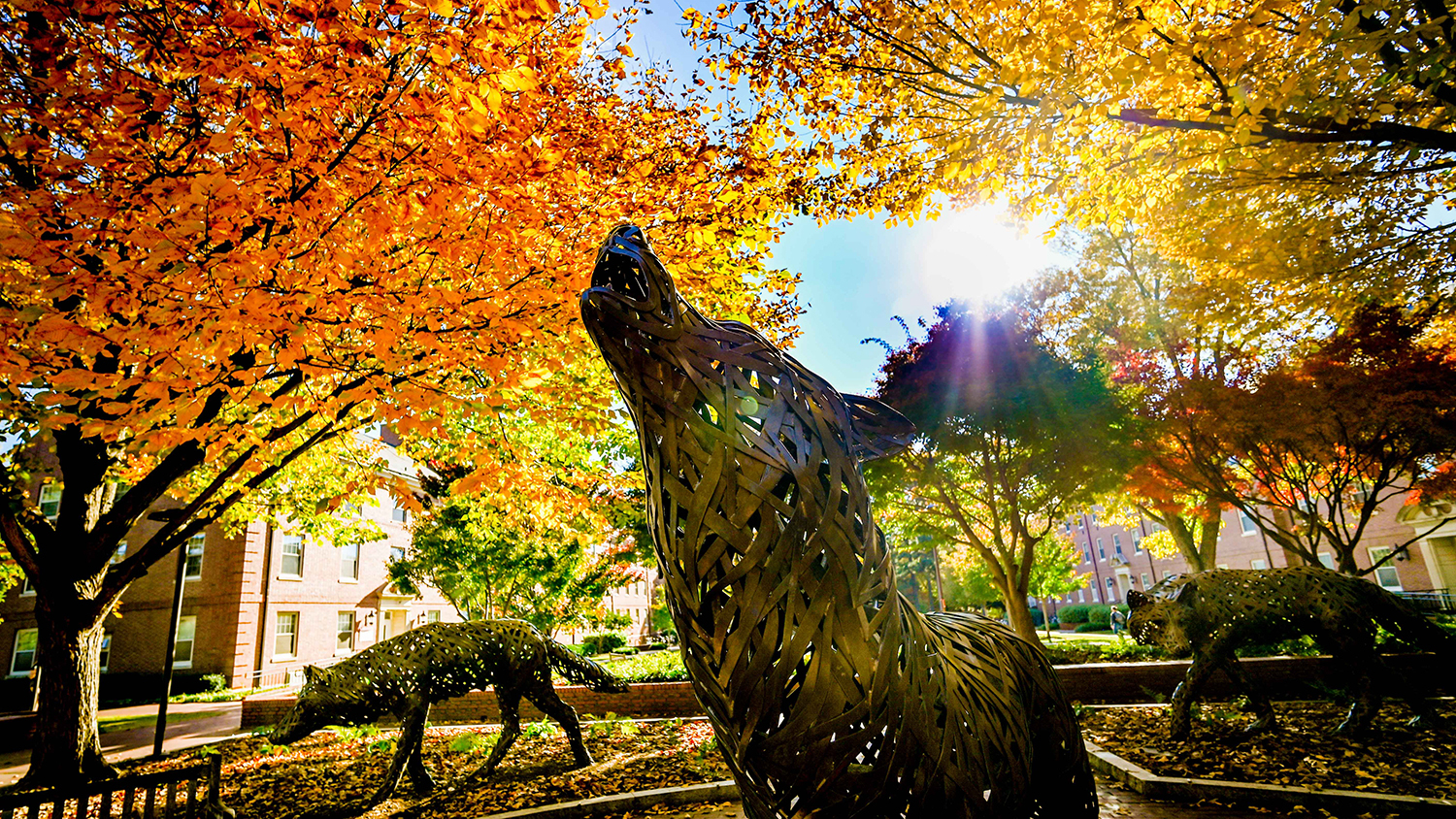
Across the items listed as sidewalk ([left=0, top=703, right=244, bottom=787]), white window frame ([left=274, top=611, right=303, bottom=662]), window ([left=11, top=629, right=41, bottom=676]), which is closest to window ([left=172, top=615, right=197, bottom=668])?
sidewalk ([left=0, top=703, right=244, bottom=787])

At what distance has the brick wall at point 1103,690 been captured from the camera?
1000 centimetres

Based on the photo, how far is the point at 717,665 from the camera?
53.1 inches

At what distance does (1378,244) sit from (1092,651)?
960 centimetres

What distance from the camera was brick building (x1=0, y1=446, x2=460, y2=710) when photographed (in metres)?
22.2

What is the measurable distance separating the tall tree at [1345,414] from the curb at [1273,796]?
274 inches

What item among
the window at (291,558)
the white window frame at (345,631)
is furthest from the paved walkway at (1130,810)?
the white window frame at (345,631)

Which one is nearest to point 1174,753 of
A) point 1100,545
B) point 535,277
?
point 535,277

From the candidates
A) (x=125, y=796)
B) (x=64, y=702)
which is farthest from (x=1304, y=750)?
(x=64, y=702)

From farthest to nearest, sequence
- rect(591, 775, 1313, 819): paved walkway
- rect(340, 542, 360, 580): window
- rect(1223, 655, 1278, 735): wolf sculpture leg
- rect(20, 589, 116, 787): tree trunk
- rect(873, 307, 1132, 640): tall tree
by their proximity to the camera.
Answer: rect(340, 542, 360, 580): window
rect(873, 307, 1132, 640): tall tree
rect(20, 589, 116, 787): tree trunk
rect(1223, 655, 1278, 735): wolf sculpture leg
rect(591, 775, 1313, 819): paved walkway

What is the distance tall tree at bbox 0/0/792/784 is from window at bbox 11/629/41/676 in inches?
913

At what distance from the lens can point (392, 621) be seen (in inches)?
1158

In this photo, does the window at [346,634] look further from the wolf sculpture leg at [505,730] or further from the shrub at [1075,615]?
the shrub at [1075,615]

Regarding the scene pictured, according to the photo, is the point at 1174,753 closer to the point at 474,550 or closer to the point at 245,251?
the point at 245,251

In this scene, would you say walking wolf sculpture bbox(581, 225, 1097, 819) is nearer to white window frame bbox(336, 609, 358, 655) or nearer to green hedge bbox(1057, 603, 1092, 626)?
white window frame bbox(336, 609, 358, 655)
